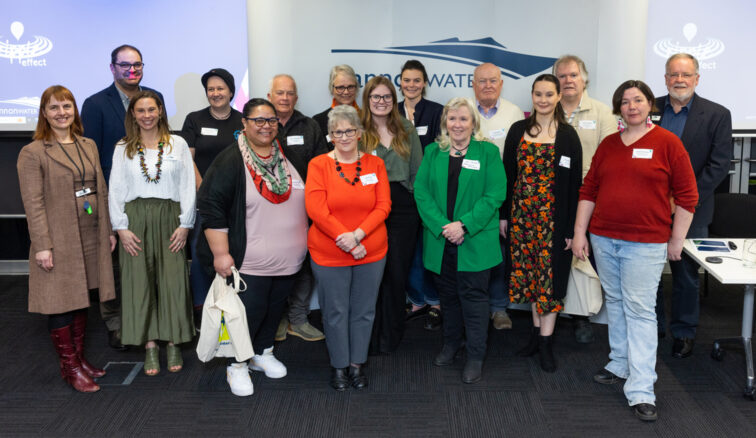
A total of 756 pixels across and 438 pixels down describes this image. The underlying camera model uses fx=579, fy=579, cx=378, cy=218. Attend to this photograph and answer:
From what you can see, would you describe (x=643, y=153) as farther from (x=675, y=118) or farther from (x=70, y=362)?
(x=70, y=362)

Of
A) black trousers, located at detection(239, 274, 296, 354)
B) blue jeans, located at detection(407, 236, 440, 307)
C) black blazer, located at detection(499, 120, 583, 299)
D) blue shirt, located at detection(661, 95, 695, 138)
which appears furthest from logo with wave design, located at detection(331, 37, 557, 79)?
black trousers, located at detection(239, 274, 296, 354)

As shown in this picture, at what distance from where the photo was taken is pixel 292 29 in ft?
13.8

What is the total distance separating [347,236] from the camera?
2758 millimetres

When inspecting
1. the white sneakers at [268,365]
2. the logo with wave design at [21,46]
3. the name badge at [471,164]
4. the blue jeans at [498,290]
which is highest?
the logo with wave design at [21,46]

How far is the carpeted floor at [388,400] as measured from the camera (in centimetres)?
268

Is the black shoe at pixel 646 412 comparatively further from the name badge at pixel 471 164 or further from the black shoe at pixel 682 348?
the name badge at pixel 471 164

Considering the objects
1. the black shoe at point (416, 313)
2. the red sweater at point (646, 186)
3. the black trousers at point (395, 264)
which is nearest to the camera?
the red sweater at point (646, 186)

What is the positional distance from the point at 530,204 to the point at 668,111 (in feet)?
3.63

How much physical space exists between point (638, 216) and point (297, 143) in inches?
74.1

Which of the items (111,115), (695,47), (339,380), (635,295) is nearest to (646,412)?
(635,295)

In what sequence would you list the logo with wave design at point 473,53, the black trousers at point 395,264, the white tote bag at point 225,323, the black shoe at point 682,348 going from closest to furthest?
the white tote bag at point 225,323 → the black trousers at point 395,264 → the black shoe at point 682,348 → the logo with wave design at point 473,53

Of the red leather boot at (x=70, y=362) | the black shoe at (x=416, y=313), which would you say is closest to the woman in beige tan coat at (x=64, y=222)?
the red leather boot at (x=70, y=362)

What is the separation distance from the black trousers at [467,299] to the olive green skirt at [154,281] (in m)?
1.42

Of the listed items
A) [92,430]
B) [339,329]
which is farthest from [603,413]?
[92,430]
